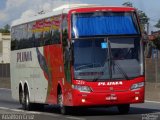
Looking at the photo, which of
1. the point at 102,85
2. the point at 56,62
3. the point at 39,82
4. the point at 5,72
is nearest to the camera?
the point at 102,85

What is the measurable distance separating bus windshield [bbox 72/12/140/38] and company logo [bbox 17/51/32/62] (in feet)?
17.6

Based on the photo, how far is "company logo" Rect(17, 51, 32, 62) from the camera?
2583 centimetres

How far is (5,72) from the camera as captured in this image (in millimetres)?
59688

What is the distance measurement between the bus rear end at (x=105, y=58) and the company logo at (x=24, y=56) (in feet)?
17.5

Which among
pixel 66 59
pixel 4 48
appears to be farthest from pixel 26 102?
pixel 4 48

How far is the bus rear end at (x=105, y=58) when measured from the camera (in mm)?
20312

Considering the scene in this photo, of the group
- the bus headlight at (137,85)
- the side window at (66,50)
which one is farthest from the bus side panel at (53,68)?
the bus headlight at (137,85)

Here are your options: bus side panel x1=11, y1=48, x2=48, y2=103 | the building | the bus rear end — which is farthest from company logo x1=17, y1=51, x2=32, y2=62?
the building

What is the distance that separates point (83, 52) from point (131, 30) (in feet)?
6.02

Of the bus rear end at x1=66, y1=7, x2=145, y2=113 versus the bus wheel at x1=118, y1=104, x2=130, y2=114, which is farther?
the bus wheel at x1=118, y1=104, x2=130, y2=114

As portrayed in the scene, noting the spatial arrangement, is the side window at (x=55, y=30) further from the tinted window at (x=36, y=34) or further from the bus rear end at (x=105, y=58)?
the bus rear end at (x=105, y=58)

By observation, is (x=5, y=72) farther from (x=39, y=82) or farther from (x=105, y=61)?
(x=105, y=61)

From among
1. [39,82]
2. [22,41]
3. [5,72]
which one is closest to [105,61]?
[39,82]

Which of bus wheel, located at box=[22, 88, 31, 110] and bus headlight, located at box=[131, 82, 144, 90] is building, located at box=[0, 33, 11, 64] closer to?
bus wheel, located at box=[22, 88, 31, 110]
